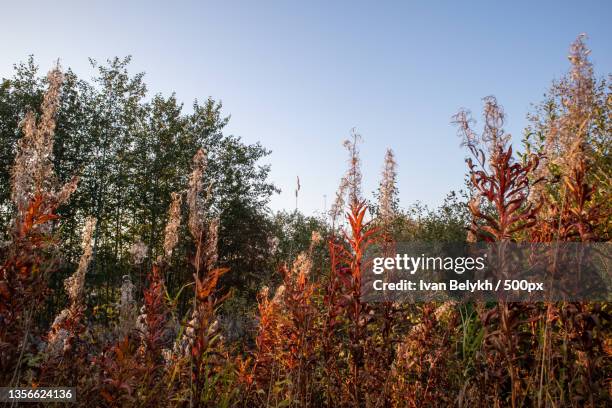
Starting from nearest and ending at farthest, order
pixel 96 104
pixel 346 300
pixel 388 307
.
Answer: pixel 346 300 → pixel 388 307 → pixel 96 104

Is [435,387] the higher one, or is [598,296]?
[598,296]

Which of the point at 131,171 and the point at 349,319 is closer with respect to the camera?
the point at 349,319

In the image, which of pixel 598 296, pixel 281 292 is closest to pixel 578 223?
pixel 598 296

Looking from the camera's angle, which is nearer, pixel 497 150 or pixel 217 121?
pixel 497 150

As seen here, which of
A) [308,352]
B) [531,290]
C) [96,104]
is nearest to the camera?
[531,290]

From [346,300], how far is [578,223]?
1583 mm

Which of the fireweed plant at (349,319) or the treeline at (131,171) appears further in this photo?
the treeline at (131,171)

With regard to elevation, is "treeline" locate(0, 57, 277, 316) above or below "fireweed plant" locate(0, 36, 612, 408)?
above

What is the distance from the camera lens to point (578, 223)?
2.97 meters

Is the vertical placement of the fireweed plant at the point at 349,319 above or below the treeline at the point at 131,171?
below

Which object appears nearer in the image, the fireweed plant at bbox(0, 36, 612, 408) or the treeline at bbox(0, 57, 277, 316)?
the fireweed plant at bbox(0, 36, 612, 408)

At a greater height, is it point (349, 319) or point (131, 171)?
point (131, 171)

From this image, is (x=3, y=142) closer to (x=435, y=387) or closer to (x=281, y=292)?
(x=281, y=292)

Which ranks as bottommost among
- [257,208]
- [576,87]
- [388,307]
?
[388,307]
